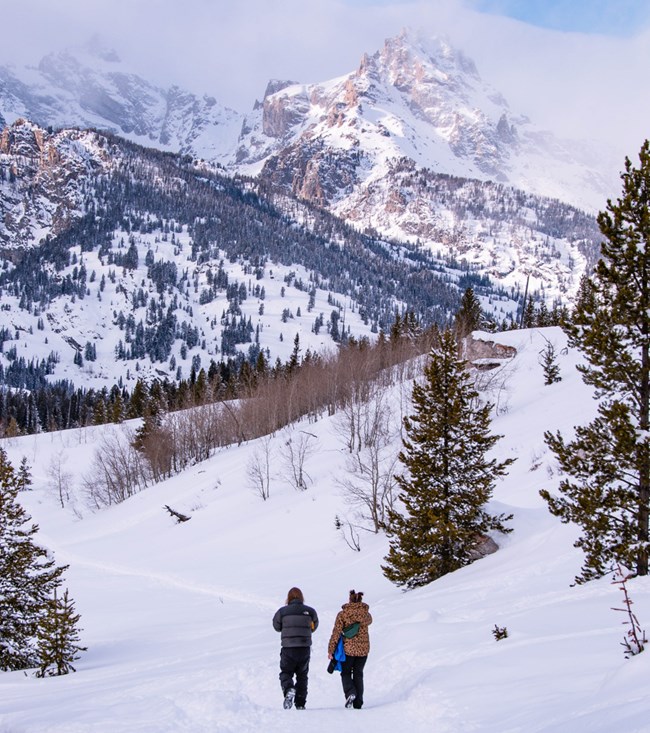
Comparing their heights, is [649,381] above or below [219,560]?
above

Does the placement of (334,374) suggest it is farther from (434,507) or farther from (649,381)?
(649,381)

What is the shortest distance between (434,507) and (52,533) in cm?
5067

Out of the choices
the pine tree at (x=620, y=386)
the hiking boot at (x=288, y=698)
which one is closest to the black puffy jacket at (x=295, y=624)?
the hiking boot at (x=288, y=698)

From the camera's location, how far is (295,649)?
30.8ft

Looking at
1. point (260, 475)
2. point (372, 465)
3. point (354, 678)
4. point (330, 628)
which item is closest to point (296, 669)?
point (354, 678)

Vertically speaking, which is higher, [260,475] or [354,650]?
[354,650]

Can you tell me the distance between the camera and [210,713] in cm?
847

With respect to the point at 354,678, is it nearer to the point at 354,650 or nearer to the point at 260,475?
the point at 354,650

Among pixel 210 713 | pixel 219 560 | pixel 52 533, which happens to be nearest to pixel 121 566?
pixel 219 560

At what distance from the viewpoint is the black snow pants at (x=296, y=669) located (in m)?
9.31

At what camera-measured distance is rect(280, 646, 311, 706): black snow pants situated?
931cm

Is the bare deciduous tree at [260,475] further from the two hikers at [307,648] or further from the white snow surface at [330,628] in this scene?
the two hikers at [307,648]

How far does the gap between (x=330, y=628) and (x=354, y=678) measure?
6913mm

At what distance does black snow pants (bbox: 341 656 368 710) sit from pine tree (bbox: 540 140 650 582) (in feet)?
20.0
